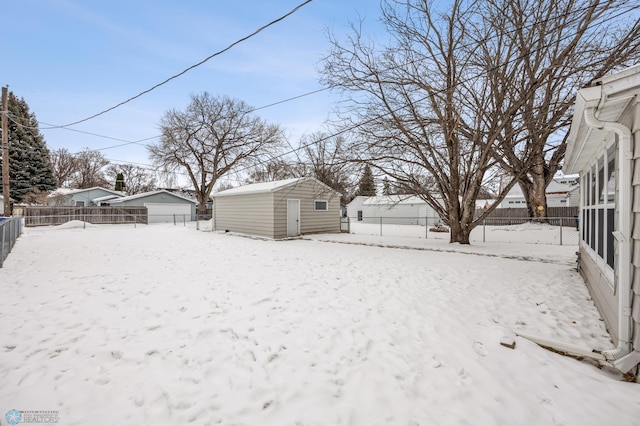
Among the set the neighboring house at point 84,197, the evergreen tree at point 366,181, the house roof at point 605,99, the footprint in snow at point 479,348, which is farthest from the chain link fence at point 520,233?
the neighboring house at point 84,197

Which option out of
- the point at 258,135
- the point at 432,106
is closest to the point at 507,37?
the point at 432,106

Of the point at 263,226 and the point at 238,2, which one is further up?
the point at 238,2

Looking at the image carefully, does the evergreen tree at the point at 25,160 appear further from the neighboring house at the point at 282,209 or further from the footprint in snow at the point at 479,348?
the footprint in snow at the point at 479,348

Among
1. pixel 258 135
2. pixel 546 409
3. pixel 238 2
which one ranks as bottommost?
pixel 546 409

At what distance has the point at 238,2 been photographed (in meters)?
6.16

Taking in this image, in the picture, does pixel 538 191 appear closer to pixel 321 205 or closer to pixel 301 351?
pixel 321 205

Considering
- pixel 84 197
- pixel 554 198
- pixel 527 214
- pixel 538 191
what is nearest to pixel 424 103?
pixel 538 191

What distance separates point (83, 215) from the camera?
19875mm

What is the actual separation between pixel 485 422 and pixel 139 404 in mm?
2442

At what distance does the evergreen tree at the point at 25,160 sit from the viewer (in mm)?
22913

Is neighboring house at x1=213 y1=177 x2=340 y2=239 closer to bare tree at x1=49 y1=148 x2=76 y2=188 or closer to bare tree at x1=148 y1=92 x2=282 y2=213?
bare tree at x1=148 y1=92 x2=282 y2=213

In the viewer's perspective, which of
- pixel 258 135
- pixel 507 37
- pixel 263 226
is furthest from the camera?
pixel 258 135

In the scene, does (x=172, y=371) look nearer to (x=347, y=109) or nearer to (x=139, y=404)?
(x=139, y=404)

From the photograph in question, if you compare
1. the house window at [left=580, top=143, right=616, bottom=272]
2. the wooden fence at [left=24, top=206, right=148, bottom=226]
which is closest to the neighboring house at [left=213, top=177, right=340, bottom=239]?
the house window at [left=580, top=143, right=616, bottom=272]
